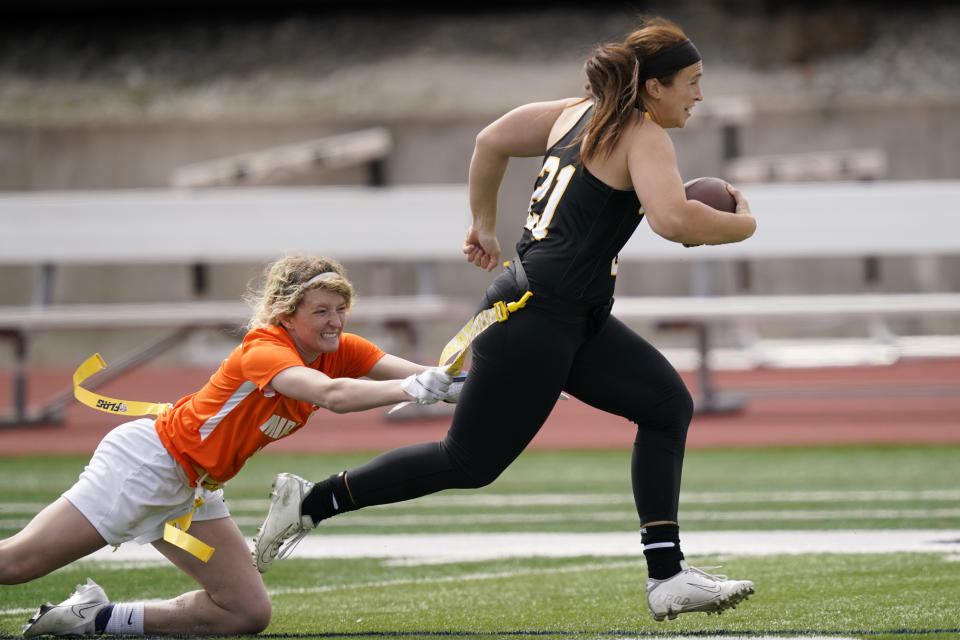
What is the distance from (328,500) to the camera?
371 centimetres

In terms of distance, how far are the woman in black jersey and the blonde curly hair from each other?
46 centimetres

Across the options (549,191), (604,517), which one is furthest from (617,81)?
(604,517)

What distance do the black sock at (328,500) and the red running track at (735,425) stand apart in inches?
231

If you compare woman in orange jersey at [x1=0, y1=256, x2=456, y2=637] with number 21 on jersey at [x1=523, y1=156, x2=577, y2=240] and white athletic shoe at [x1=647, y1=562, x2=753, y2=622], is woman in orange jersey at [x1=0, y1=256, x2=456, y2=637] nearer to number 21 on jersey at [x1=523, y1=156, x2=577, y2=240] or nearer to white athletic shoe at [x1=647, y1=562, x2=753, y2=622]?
number 21 on jersey at [x1=523, y1=156, x2=577, y2=240]

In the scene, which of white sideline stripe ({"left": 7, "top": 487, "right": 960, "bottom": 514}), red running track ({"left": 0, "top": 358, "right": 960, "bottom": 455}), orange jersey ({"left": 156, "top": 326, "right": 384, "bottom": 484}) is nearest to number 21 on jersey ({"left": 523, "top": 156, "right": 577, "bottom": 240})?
orange jersey ({"left": 156, "top": 326, "right": 384, "bottom": 484})

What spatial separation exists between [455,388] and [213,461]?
2.40ft

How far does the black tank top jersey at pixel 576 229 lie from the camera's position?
135 inches

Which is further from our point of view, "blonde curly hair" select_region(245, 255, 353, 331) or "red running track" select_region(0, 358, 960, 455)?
"red running track" select_region(0, 358, 960, 455)

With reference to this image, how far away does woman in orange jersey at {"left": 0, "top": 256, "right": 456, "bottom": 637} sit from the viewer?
353 cm

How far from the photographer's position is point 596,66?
3453 millimetres

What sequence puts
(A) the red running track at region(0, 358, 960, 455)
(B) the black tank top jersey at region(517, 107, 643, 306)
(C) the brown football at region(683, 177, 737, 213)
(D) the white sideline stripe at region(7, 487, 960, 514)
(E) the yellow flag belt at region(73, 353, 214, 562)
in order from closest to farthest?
(B) the black tank top jersey at region(517, 107, 643, 306) → (C) the brown football at region(683, 177, 737, 213) → (E) the yellow flag belt at region(73, 353, 214, 562) → (D) the white sideline stripe at region(7, 487, 960, 514) → (A) the red running track at region(0, 358, 960, 455)

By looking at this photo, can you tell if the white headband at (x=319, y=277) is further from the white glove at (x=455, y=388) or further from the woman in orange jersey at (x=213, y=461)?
the white glove at (x=455, y=388)

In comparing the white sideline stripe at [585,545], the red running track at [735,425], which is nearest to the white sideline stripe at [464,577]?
the white sideline stripe at [585,545]

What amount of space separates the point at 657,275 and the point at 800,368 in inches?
101
